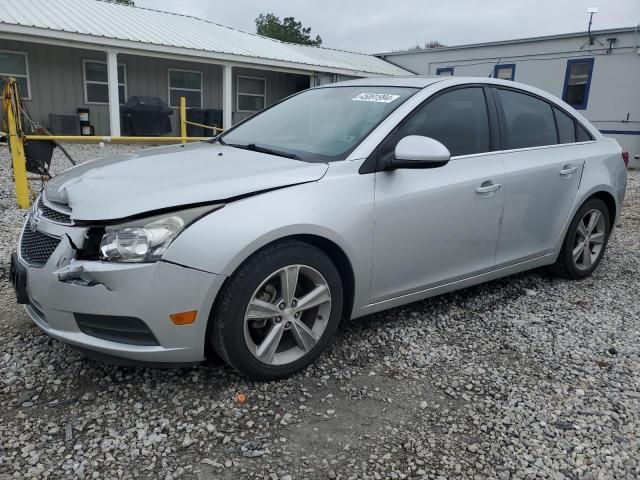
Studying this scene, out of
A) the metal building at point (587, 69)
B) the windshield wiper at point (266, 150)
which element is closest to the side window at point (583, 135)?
the windshield wiper at point (266, 150)

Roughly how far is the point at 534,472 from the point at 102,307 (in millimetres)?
1980

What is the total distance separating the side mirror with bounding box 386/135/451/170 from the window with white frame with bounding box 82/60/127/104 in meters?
14.9

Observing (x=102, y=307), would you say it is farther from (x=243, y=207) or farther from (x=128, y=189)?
(x=243, y=207)

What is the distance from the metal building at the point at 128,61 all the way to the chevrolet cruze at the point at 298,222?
1159cm

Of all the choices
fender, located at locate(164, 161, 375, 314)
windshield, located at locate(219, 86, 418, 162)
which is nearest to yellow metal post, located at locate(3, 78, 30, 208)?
windshield, located at locate(219, 86, 418, 162)

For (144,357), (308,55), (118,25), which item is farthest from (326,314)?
(308,55)

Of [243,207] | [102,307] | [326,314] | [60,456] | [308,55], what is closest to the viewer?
[60,456]

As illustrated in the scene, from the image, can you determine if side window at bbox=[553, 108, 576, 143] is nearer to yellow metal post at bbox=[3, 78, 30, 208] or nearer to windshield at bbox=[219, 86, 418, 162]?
windshield at bbox=[219, 86, 418, 162]

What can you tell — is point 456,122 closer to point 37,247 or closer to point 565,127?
point 565,127

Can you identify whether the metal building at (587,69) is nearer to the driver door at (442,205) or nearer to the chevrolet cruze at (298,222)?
the chevrolet cruze at (298,222)

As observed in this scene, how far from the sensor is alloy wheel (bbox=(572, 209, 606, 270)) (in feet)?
14.8

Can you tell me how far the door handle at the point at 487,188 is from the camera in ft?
11.4

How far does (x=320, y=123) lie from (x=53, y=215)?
5.53 feet

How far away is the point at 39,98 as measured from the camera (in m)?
15.0
